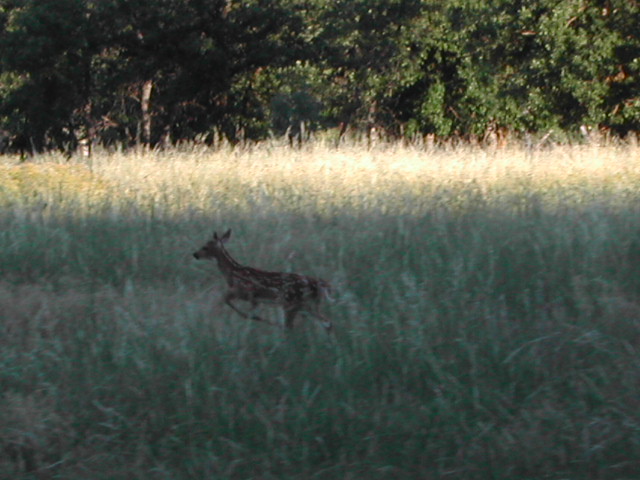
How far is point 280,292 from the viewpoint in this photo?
238 inches

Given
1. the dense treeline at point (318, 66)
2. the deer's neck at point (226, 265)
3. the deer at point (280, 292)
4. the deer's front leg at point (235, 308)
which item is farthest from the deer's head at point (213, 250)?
the dense treeline at point (318, 66)

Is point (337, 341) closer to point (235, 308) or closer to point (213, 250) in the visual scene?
point (235, 308)

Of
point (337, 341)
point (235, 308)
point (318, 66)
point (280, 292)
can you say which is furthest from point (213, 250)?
point (318, 66)

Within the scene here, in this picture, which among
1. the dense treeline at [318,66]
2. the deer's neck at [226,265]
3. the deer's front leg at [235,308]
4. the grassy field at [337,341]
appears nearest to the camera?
the grassy field at [337,341]

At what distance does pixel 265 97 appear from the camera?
2138 centimetres

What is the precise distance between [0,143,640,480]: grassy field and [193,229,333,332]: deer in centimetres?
12

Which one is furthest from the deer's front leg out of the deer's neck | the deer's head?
the deer's head

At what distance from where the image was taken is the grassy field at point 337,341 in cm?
462

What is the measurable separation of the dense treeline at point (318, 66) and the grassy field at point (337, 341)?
9.12 m

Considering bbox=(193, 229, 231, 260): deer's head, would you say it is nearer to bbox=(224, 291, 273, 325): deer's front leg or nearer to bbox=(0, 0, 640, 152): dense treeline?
bbox=(224, 291, 273, 325): deer's front leg

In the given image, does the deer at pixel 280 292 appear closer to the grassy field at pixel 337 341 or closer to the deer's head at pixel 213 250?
the grassy field at pixel 337 341

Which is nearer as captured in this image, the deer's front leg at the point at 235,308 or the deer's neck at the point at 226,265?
the deer's front leg at the point at 235,308

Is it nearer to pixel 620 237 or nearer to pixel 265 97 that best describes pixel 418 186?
pixel 620 237

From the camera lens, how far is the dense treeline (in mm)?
17812
